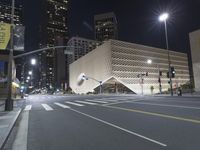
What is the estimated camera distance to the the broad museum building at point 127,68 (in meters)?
89.5

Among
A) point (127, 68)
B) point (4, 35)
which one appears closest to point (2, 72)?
point (4, 35)

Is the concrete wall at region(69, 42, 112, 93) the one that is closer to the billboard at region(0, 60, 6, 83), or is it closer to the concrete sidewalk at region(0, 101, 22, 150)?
the billboard at region(0, 60, 6, 83)

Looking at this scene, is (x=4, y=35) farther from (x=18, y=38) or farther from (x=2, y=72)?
(x=2, y=72)

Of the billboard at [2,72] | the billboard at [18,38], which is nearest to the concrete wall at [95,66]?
the billboard at [2,72]

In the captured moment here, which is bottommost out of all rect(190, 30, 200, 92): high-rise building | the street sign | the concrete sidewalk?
the concrete sidewalk

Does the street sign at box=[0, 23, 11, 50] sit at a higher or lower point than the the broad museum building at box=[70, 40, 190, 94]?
lower

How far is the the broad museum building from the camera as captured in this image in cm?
8947

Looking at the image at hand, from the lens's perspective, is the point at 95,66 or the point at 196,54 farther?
the point at 95,66

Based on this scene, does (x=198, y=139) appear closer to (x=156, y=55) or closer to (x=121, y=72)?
(x=121, y=72)

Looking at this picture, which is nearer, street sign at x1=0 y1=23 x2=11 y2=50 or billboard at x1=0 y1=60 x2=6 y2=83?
street sign at x1=0 y1=23 x2=11 y2=50

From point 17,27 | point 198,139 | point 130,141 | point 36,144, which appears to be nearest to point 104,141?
point 130,141

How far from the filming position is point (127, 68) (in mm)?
93750

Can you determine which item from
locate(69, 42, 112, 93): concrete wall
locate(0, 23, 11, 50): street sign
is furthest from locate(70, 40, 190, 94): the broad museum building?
locate(0, 23, 11, 50): street sign

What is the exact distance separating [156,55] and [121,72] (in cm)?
3105
